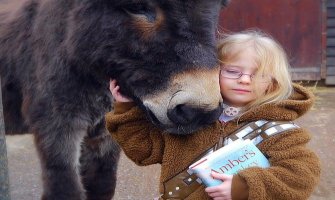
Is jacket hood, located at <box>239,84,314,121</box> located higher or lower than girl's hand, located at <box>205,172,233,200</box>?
higher

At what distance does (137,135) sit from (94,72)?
0.42 metres

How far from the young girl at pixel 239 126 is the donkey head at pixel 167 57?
8cm

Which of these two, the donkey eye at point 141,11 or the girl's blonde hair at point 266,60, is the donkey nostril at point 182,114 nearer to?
the girl's blonde hair at point 266,60

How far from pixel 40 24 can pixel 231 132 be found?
1.03 m

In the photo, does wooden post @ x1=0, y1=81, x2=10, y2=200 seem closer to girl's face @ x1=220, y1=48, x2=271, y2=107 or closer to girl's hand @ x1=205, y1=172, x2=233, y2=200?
girl's hand @ x1=205, y1=172, x2=233, y2=200

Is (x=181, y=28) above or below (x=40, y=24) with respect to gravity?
above

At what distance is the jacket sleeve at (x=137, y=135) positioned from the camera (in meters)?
1.66

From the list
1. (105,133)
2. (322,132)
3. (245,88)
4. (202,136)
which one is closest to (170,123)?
(202,136)

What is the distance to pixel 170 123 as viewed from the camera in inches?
60.0

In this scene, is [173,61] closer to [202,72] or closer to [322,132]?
[202,72]

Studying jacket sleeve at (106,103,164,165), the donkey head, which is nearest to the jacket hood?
the donkey head

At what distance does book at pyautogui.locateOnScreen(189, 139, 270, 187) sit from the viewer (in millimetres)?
1491

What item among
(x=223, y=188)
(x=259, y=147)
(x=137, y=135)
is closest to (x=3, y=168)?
(x=137, y=135)

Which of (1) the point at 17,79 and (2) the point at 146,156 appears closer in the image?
(2) the point at 146,156
